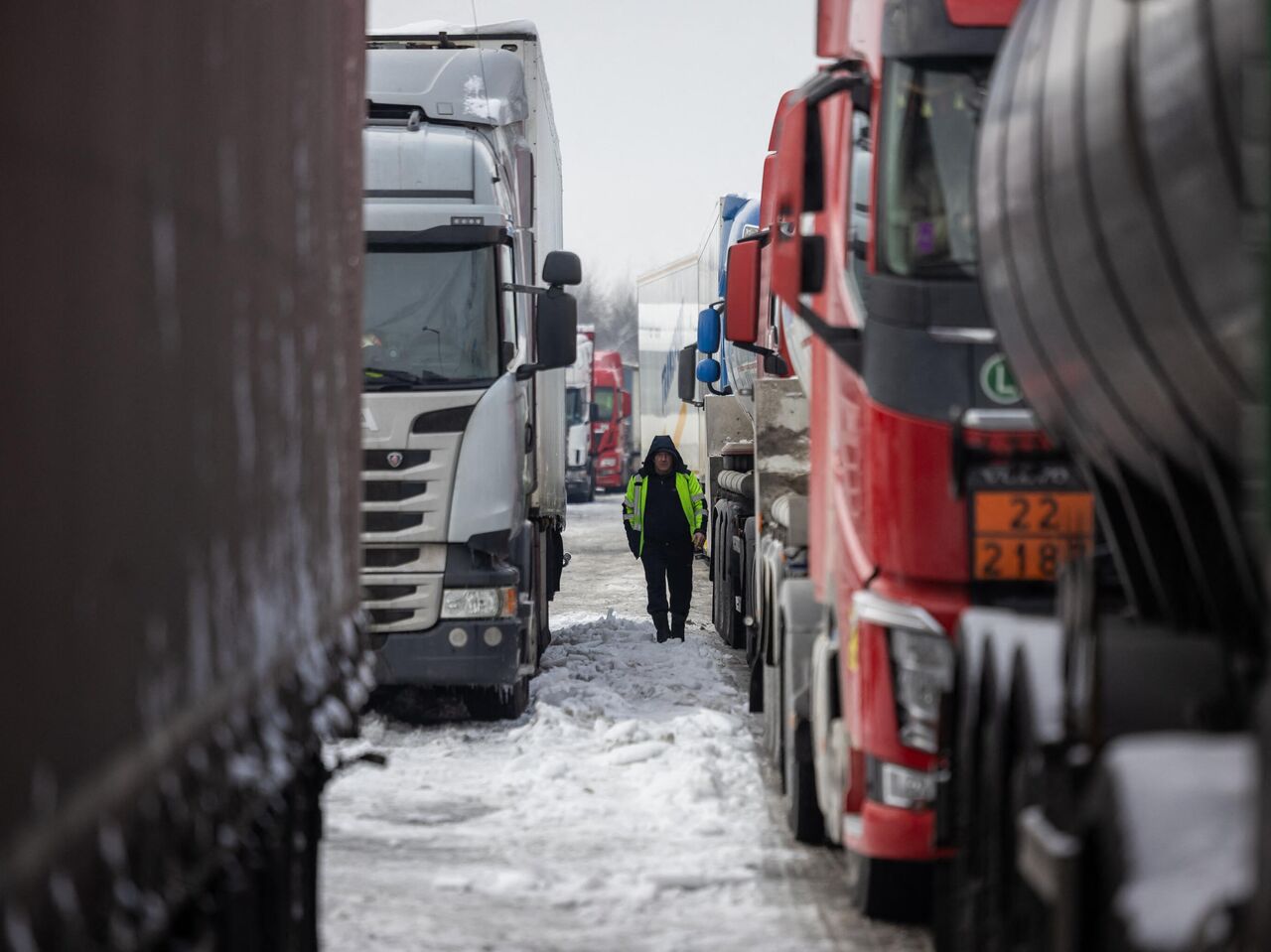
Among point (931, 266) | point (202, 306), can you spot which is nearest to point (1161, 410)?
point (202, 306)

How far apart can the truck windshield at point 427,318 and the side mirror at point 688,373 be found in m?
8.69

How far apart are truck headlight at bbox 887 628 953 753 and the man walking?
10.4 metres

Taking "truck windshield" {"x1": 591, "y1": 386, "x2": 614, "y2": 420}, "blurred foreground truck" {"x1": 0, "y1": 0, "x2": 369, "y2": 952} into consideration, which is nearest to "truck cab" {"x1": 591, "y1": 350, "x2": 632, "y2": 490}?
"truck windshield" {"x1": 591, "y1": 386, "x2": 614, "y2": 420}

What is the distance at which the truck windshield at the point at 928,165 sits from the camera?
6125 millimetres

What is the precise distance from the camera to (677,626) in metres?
16.9

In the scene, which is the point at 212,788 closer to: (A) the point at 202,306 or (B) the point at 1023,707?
(A) the point at 202,306

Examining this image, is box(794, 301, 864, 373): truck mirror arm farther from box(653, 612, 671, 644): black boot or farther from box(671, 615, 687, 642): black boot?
box(671, 615, 687, 642): black boot

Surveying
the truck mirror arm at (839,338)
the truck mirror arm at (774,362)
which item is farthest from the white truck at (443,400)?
the truck mirror arm at (839,338)

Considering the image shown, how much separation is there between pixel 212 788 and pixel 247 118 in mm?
1417

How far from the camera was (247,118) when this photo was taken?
3.88 meters

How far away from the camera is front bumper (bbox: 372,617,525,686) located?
11.3 meters

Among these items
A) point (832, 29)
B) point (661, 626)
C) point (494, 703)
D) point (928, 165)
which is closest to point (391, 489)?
point (494, 703)

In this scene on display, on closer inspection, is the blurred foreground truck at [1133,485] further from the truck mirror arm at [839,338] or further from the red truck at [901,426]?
the truck mirror arm at [839,338]

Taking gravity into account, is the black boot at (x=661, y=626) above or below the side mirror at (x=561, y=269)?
below
